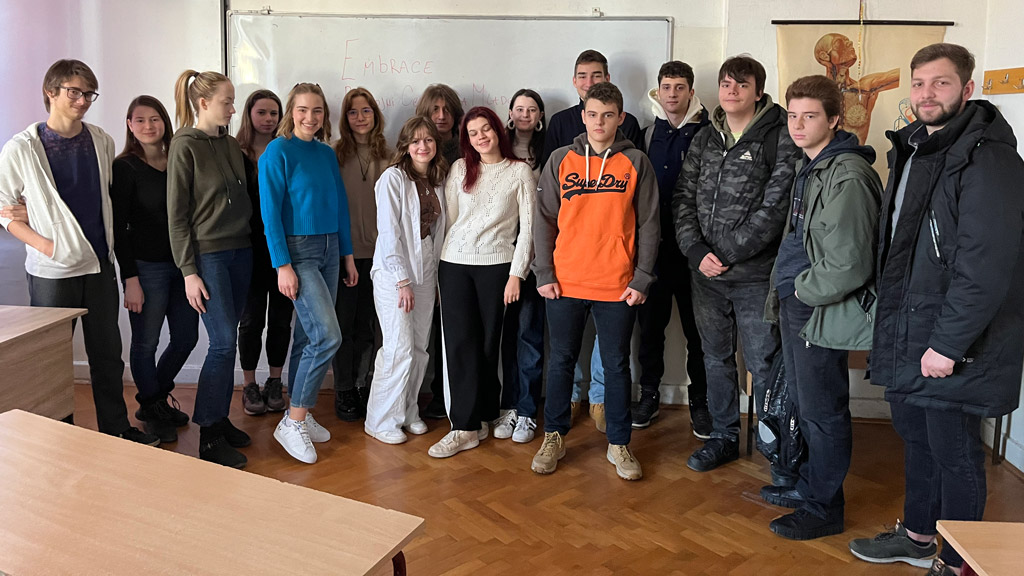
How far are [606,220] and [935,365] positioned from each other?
1324 mm

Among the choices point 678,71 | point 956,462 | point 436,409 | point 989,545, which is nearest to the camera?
point 989,545

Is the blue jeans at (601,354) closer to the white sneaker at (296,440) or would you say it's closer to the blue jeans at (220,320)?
the white sneaker at (296,440)

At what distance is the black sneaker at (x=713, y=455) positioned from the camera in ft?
11.0

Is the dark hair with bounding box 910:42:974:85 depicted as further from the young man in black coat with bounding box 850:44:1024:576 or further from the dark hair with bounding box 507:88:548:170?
the dark hair with bounding box 507:88:548:170

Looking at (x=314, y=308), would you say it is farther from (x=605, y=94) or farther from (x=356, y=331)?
(x=605, y=94)

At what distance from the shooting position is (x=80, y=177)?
3.13 metres

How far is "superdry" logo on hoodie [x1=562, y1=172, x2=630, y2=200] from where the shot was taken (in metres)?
3.12

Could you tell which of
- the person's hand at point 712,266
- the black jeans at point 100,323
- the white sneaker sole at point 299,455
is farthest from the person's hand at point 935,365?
the black jeans at point 100,323

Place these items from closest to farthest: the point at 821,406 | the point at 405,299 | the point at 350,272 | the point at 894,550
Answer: the point at 894,550
the point at 821,406
the point at 405,299
the point at 350,272

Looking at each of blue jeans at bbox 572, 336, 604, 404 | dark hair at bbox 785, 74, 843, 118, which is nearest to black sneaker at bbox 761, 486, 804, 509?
blue jeans at bbox 572, 336, 604, 404

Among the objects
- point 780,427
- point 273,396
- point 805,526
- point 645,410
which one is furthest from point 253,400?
point 805,526

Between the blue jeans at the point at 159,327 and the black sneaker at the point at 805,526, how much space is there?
2.63 metres

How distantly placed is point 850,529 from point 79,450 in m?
2.48

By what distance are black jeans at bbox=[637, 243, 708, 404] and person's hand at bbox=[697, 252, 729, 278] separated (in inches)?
22.2
